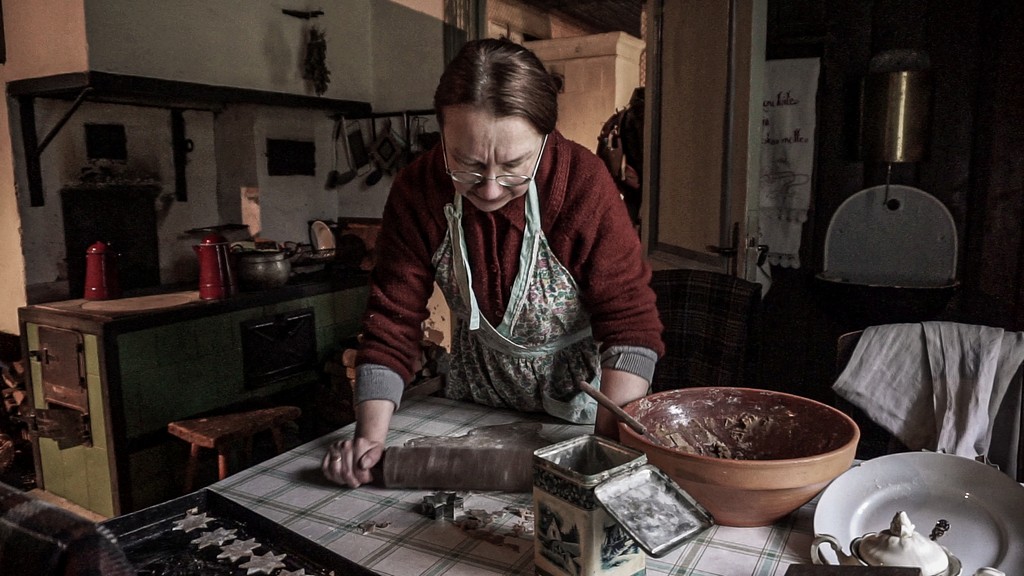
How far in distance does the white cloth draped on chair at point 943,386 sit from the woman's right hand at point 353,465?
4.16 feet

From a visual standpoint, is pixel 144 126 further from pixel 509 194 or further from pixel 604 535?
pixel 604 535

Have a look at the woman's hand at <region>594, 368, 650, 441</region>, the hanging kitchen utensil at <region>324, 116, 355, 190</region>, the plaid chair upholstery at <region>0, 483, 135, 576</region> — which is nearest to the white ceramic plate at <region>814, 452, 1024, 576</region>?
the woman's hand at <region>594, 368, 650, 441</region>

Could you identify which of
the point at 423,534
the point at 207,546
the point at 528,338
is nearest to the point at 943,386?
the point at 528,338

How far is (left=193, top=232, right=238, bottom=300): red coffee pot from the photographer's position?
327cm

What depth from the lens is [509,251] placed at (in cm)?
150

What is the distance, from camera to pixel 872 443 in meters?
2.16

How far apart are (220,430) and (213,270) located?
2.76 feet

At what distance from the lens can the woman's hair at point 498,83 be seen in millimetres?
1253

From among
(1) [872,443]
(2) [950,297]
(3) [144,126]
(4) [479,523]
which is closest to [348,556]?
(4) [479,523]

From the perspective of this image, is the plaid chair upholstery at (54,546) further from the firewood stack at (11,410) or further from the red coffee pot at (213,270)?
the firewood stack at (11,410)

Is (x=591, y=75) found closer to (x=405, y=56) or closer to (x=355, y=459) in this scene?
(x=405, y=56)

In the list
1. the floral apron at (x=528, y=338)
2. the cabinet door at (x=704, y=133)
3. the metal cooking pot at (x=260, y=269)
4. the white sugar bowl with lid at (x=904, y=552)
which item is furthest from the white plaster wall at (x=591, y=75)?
the white sugar bowl with lid at (x=904, y=552)

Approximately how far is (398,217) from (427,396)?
48cm

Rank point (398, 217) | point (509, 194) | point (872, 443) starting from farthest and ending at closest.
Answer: point (872, 443), point (398, 217), point (509, 194)
